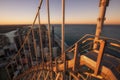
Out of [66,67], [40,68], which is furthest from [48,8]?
[40,68]

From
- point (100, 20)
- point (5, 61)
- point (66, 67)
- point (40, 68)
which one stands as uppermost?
point (100, 20)

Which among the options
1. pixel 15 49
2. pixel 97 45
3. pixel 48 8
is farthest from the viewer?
pixel 15 49

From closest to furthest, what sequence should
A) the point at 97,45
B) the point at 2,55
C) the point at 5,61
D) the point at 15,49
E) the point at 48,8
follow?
the point at 48,8, the point at 97,45, the point at 5,61, the point at 2,55, the point at 15,49

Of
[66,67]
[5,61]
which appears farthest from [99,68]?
[5,61]

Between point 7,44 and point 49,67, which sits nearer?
point 49,67

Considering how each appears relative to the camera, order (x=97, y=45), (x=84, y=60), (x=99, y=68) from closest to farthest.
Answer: (x=99, y=68)
(x=84, y=60)
(x=97, y=45)

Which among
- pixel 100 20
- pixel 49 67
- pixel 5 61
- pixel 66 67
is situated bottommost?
pixel 5 61

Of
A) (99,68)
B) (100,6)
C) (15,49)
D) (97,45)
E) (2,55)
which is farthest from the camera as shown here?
(15,49)

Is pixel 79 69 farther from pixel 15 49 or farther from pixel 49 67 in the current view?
pixel 15 49

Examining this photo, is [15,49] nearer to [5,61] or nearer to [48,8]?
[5,61]

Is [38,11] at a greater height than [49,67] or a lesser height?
greater
